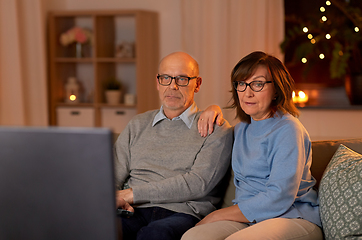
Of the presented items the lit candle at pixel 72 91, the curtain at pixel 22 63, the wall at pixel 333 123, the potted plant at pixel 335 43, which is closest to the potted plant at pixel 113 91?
the lit candle at pixel 72 91

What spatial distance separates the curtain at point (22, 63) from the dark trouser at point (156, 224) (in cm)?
231

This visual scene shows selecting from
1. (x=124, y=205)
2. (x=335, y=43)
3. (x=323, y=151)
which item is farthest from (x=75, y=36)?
(x=323, y=151)

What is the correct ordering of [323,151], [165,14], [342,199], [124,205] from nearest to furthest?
1. [342,199]
2. [124,205]
3. [323,151]
4. [165,14]

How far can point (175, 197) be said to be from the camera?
1.58 meters

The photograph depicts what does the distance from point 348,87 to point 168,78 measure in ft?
7.44

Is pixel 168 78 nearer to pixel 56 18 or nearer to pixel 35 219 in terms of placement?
pixel 35 219

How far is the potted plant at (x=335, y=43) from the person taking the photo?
10.5 ft

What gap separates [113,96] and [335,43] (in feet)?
7.19

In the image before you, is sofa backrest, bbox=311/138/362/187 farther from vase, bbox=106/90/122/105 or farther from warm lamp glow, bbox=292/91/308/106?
vase, bbox=106/90/122/105

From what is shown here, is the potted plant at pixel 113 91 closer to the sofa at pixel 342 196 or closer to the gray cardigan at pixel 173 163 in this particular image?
the gray cardigan at pixel 173 163

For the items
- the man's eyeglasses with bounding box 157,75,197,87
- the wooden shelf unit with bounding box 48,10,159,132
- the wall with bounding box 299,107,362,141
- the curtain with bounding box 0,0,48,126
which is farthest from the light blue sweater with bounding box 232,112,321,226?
the curtain with bounding box 0,0,48,126

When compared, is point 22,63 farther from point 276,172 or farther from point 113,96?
point 276,172

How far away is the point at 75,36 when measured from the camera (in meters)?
3.72

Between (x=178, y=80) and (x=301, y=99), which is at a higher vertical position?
(x=178, y=80)
